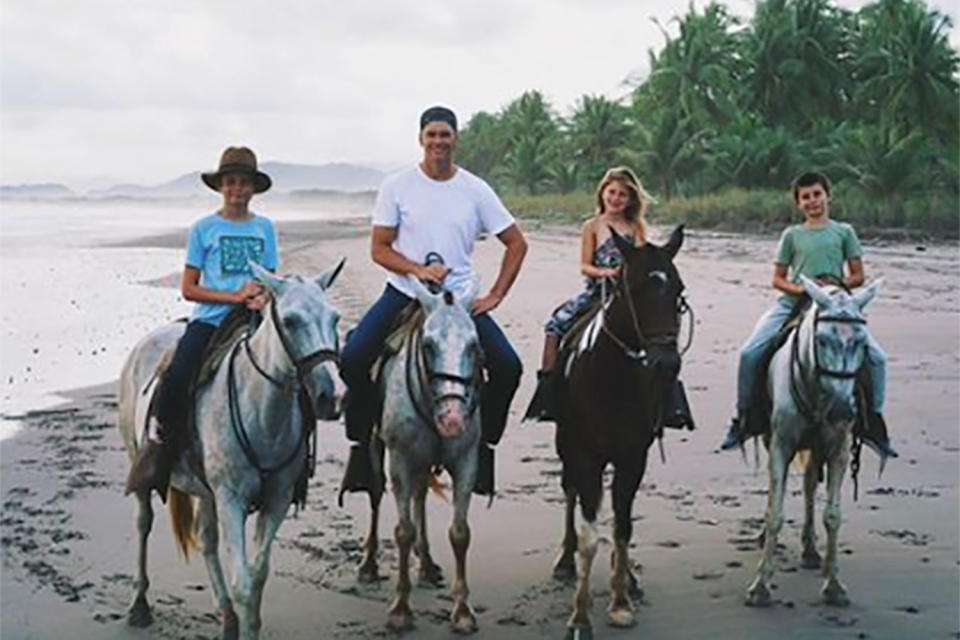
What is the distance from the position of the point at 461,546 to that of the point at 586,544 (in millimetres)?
642

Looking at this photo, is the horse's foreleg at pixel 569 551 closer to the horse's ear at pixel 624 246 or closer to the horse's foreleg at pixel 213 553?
the horse's ear at pixel 624 246

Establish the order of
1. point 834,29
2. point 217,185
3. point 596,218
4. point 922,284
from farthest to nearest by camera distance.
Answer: point 834,29, point 922,284, point 596,218, point 217,185

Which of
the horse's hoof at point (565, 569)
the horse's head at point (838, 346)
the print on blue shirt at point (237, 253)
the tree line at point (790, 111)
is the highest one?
the tree line at point (790, 111)

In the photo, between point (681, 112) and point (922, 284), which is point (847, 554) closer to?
point (922, 284)

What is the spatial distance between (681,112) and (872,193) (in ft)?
70.2

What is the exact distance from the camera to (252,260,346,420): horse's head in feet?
14.9

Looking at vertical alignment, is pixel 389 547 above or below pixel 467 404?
below

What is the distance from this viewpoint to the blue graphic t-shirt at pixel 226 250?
5445 millimetres

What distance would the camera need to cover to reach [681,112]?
2307 inches

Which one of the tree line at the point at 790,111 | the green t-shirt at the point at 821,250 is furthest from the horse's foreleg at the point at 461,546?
the tree line at the point at 790,111

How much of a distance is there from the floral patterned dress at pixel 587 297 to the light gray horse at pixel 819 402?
1.08 metres

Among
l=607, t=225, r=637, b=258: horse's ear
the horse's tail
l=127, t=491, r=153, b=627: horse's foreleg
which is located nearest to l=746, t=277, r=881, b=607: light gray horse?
l=607, t=225, r=637, b=258: horse's ear

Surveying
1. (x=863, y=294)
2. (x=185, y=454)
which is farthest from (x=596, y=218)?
(x=185, y=454)

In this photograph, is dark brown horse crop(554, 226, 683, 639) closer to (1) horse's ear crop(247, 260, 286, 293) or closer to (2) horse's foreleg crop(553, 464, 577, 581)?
(2) horse's foreleg crop(553, 464, 577, 581)
